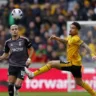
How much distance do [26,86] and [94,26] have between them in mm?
3784

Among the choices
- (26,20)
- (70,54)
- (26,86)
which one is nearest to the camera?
(70,54)

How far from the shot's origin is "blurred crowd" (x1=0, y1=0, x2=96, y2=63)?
1009 inches

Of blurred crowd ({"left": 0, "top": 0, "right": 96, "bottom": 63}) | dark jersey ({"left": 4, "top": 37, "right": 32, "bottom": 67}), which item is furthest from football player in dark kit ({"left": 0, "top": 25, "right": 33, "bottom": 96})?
blurred crowd ({"left": 0, "top": 0, "right": 96, "bottom": 63})

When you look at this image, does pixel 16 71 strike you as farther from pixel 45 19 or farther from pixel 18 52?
pixel 45 19

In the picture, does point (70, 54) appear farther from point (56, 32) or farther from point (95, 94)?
point (56, 32)

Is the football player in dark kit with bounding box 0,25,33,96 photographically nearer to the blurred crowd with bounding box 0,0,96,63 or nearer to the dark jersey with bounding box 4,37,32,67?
the dark jersey with bounding box 4,37,32,67

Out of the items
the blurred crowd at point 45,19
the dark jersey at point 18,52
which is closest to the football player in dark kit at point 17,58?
the dark jersey at point 18,52

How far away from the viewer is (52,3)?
95.9 ft

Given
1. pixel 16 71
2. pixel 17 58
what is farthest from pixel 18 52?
pixel 16 71

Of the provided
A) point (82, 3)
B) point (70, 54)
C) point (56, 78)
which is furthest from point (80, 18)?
point (70, 54)

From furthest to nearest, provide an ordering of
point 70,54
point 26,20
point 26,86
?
1. point 26,20
2. point 26,86
3. point 70,54

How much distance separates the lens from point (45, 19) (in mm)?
27938

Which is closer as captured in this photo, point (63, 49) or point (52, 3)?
point (63, 49)

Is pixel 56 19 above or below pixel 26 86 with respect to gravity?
above
